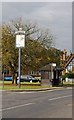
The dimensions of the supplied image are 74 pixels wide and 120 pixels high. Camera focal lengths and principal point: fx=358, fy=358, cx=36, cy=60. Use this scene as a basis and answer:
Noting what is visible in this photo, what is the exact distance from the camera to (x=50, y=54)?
55.9m

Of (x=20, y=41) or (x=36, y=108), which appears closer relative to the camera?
(x=36, y=108)

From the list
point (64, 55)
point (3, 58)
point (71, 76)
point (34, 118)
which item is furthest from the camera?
point (64, 55)

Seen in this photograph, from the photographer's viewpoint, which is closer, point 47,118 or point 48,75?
point 47,118

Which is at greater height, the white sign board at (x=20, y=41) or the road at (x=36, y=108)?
the white sign board at (x=20, y=41)

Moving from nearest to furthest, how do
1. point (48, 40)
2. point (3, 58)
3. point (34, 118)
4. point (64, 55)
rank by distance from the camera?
point (34, 118), point (3, 58), point (48, 40), point (64, 55)

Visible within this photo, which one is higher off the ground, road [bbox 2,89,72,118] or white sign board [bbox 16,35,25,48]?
white sign board [bbox 16,35,25,48]

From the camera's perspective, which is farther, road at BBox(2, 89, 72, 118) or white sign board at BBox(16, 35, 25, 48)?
white sign board at BBox(16, 35, 25, 48)

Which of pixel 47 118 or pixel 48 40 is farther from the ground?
pixel 48 40

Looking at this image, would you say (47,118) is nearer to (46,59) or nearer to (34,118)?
(34,118)

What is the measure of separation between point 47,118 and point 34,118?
1.58 feet

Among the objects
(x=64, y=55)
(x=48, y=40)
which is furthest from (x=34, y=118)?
(x=64, y=55)

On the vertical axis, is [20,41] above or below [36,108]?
above

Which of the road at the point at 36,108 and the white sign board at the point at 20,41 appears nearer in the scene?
the road at the point at 36,108

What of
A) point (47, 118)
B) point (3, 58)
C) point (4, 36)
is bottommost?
point (47, 118)
